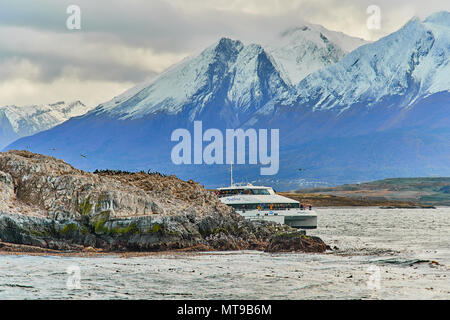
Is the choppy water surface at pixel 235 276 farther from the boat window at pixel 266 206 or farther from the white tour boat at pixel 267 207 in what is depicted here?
the boat window at pixel 266 206

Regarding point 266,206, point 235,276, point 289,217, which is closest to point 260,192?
point 266,206

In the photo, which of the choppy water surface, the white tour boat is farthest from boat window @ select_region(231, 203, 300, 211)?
the choppy water surface

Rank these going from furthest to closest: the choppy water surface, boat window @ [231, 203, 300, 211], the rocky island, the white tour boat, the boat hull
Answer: boat window @ [231, 203, 300, 211] < the white tour boat < the boat hull < the rocky island < the choppy water surface

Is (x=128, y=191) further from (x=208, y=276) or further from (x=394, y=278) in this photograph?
(x=394, y=278)

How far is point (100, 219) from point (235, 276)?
19317 mm

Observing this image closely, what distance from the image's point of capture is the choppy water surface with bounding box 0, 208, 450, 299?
37.0 meters

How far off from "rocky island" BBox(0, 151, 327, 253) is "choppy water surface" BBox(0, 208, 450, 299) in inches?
158

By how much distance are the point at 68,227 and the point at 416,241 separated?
33449 mm

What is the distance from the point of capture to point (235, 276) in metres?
42.9

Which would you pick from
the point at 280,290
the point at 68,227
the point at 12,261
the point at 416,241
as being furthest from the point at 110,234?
the point at 416,241

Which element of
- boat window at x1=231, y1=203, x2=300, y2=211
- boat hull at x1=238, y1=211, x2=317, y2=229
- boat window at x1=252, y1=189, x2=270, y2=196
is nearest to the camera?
boat hull at x1=238, y1=211, x2=317, y2=229

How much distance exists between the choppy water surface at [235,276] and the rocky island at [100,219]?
4.02 metres

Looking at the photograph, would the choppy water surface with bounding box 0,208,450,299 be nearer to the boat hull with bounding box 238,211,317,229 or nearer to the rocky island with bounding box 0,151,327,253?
the rocky island with bounding box 0,151,327,253

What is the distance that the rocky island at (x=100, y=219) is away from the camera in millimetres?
56688
